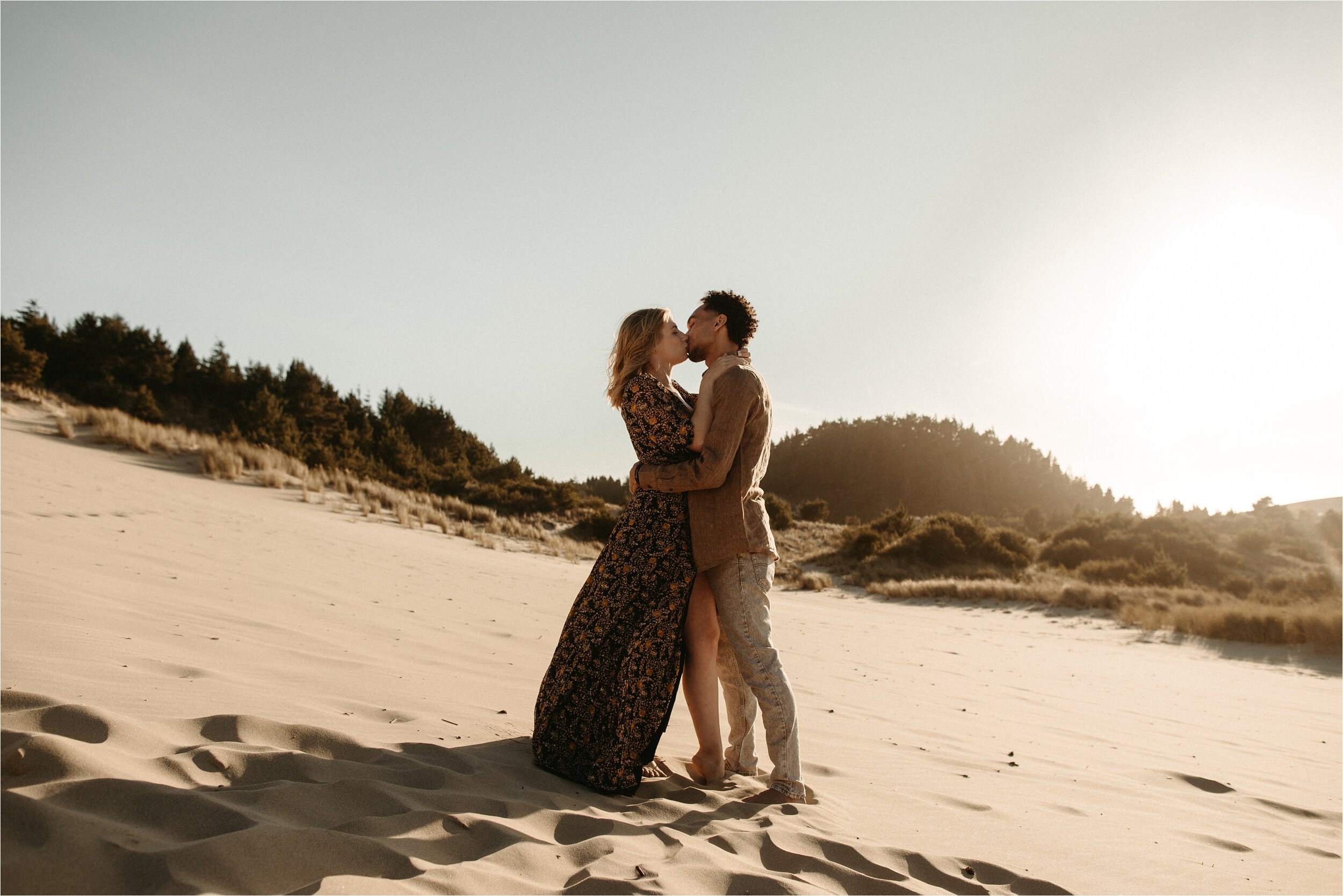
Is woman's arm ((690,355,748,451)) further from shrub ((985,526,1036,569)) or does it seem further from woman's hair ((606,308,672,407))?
shrub ((985,526,1036,569))

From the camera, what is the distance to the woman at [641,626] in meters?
3.17

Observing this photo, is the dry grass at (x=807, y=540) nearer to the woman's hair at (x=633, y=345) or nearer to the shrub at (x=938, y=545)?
the shrub at (x=938, y=545)

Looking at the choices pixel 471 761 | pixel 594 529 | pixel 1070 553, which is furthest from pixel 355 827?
pixel 1070 553

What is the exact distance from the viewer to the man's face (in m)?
3.52

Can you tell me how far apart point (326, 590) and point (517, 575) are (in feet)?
13.8

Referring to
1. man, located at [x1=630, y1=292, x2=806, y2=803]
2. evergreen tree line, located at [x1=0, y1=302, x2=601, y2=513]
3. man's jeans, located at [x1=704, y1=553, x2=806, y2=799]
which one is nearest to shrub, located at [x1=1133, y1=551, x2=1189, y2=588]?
evergreen tree line, located at [x1=0, y1=302, x2=601, y2=513]

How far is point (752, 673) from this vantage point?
327 cm

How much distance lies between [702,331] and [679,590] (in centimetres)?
120

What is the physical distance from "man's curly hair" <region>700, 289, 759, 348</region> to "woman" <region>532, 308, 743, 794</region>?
201 mm

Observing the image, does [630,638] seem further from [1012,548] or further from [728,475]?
[1012,548]

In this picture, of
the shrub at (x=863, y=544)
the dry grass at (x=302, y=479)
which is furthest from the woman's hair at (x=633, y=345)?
the shrub at (x=863, y=544)

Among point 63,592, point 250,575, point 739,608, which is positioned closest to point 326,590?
point 250,575

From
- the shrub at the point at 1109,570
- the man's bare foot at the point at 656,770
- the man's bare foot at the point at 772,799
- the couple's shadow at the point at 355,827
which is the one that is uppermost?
the shrub at the point at 1109,570

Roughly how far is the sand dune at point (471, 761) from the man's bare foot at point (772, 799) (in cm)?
10
